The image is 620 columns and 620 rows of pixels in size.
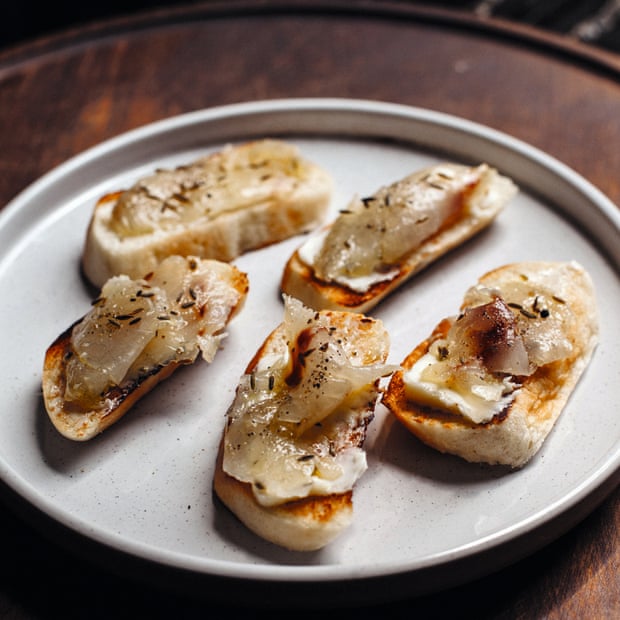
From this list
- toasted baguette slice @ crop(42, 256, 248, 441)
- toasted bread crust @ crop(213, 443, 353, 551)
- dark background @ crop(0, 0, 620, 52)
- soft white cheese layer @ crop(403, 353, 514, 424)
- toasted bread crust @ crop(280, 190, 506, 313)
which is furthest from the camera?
dark background @ crop(0, 0, 620, 52)

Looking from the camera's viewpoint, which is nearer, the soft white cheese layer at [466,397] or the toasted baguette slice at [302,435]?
the toasted baguette slice at [302,435]

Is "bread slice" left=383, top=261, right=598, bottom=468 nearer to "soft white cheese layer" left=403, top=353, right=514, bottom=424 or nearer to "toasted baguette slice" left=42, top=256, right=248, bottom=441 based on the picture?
"soft white cheese layer" left=403, top=353, right=514, bottom=424

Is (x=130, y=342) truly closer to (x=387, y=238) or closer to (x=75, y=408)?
(x=75, y=408)

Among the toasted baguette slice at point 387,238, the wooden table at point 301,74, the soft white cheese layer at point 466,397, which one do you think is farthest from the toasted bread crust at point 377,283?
the wooden table at point 301,74

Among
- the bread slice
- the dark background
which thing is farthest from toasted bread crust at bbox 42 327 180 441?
the dark background

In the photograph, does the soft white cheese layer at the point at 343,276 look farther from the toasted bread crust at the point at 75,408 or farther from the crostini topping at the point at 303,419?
the toasted bread crust at the point at 75,408

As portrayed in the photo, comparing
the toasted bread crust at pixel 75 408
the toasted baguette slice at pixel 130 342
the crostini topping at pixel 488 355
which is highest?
the crostini topping at pixel 488 355

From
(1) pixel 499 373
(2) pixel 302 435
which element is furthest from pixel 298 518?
(1) pixel 499 373
